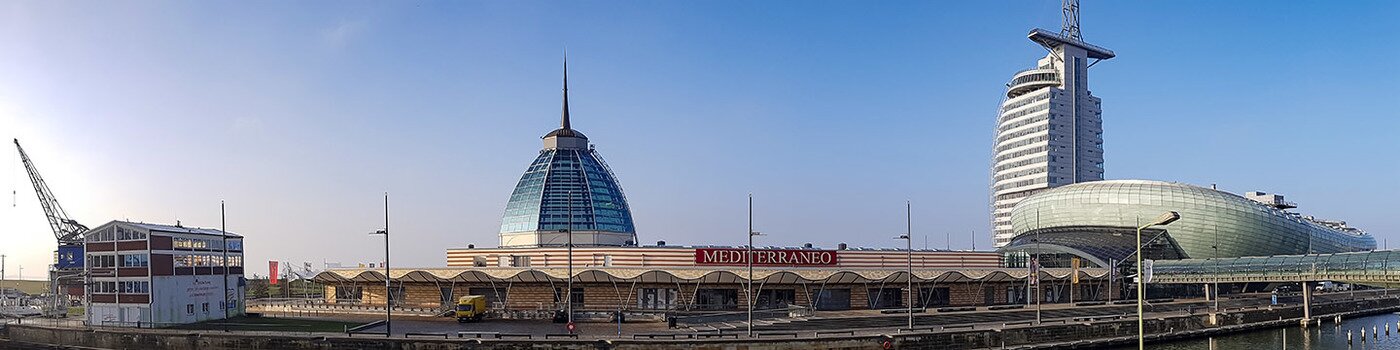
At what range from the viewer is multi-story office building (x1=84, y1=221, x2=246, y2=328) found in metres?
87.4

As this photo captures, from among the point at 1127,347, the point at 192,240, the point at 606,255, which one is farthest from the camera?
the point at 606,255

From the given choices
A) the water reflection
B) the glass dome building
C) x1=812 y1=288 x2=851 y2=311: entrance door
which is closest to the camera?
the water reflection

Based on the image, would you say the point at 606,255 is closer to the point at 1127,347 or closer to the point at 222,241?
the point at 222,241

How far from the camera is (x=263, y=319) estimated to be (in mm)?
94188

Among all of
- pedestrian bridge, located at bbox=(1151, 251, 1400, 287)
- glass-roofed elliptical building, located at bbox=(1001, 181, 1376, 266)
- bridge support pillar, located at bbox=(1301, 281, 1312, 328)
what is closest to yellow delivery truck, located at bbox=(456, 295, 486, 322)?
bridge support pillar, located at bbox=(1301, 281, 1312, 328)

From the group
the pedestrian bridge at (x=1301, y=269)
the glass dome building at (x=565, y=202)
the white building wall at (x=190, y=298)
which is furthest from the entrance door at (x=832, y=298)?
the glass dome building at (x=565, y=202)

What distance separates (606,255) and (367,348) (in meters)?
33.7

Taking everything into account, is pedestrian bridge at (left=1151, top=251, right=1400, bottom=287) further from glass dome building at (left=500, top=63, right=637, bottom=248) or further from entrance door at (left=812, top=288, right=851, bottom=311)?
glass dome building at (left=500, top=63, right=637, bottom=248)

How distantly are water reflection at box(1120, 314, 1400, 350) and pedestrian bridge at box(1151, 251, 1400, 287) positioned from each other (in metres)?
5.14

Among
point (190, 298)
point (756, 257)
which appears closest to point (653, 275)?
point (756, 257)

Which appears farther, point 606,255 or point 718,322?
point 606,255

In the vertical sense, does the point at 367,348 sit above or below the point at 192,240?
below

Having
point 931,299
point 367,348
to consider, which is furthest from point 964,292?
point 367,348

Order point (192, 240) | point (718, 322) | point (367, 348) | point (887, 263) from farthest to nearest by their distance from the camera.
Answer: point (887, 263) → point (192, 240) → point (718, 322) → point (367, 348)
